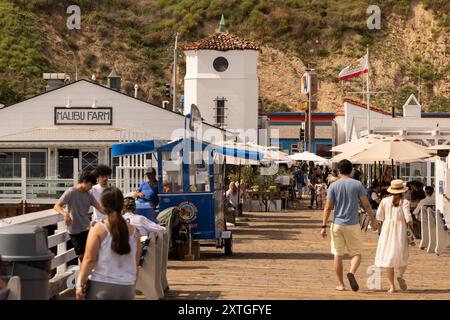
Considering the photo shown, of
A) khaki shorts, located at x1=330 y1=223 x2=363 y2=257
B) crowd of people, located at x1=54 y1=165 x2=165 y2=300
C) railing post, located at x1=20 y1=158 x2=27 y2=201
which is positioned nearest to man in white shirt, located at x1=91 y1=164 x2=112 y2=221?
khaki shorts, located at x1=330 y1=223 x2=363 y2=257

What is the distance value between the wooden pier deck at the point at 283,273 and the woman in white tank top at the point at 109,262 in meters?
4.48

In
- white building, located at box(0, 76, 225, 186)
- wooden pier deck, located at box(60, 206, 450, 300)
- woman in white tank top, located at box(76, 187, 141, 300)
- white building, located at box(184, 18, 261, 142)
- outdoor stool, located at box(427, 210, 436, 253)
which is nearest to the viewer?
woman in white tank top, located at box(76, 187, 141, 300)

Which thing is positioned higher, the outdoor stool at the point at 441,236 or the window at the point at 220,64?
the window at the point at 220,64

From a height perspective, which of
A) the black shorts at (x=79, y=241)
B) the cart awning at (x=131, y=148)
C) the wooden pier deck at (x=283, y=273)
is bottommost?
the wooden pier deck at (x=283, y=273)

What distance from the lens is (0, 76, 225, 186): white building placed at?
148ft

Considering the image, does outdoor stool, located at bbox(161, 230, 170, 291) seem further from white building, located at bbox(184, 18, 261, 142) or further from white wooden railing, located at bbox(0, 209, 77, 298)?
white building, located at bbox(184, 18, 261, 142)

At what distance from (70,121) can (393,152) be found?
2431 centimetres

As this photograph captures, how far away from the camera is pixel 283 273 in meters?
17.0

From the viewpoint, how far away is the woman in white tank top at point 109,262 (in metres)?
9.05

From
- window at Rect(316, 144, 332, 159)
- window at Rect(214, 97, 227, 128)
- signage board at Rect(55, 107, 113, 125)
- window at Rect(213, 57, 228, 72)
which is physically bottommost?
window at Rect(316, 144, 332, 159)

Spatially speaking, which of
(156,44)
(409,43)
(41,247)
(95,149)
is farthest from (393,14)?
(41,247)

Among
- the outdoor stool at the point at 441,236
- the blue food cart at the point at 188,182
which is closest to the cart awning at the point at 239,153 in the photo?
the blue food cart at the point at 188,182

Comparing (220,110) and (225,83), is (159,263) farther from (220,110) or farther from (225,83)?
(225,83)

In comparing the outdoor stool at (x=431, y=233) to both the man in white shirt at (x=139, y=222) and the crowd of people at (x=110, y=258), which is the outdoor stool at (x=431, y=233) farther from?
the crowd of people at (x=110, y=258)
